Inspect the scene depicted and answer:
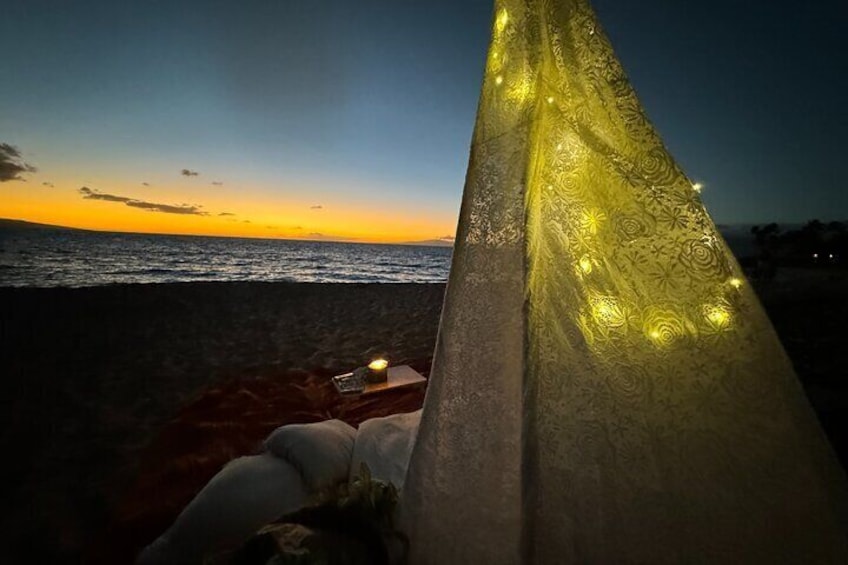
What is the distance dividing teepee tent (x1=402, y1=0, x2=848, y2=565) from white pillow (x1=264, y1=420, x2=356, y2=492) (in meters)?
0.89

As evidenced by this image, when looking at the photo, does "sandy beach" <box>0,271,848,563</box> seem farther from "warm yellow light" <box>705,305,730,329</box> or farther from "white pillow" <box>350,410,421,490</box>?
"warm yellow light" <box>705,305,730,329</box>

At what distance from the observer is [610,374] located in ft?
4.45

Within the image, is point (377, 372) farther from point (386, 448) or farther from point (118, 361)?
point (118, 361)

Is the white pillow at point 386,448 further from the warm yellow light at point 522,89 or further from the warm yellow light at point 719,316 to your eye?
the warm yellow light at point 522,89

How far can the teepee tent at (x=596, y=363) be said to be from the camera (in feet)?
4.25

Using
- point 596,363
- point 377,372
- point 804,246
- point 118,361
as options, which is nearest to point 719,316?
point 596,363

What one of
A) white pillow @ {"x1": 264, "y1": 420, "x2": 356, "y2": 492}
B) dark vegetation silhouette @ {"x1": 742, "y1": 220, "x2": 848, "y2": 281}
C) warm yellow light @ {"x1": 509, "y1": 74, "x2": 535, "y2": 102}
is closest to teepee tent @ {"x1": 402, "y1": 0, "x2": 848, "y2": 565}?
warm yellow light @ {"x1": 509, "y1": 74, "x2": 535, "y2": 102}

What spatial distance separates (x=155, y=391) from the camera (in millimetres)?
4676

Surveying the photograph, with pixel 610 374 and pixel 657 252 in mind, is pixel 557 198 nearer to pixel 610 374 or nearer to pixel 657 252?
pixel 657 252

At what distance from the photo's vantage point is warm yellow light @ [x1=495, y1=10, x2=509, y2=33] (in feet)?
4.81

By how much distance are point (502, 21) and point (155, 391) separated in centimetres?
574

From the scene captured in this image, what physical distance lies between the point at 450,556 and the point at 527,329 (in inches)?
41.2

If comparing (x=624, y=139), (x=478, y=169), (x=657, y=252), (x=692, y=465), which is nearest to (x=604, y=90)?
(x=624, y=139)

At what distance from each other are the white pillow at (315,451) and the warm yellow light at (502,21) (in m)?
2.51
